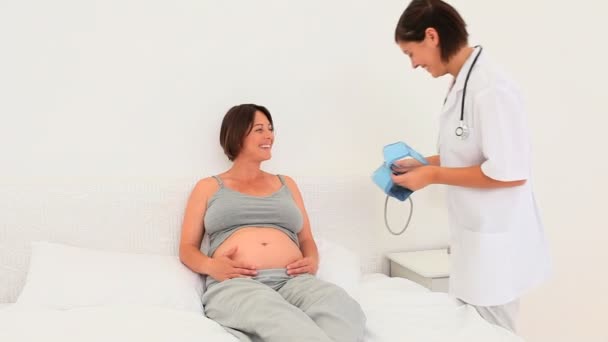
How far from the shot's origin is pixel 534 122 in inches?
99.7

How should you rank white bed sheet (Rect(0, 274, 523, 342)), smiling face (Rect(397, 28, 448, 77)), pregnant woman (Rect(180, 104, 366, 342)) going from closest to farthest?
white bed sheet (Rect(0, 274, 523, 342)) → pregnant woman (Rect(180, 104, 366, 342)) → smiling face (Rect(397, 28, 448, 77))

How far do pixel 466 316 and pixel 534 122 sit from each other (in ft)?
4.00

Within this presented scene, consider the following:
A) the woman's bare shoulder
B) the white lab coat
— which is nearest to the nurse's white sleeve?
the white lab coat

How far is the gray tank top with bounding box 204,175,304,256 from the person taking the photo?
1957mm

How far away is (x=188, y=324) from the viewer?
146 cm

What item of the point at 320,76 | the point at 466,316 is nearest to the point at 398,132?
the point at 320,76

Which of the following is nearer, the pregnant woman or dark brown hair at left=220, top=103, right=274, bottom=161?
the pregnant woman

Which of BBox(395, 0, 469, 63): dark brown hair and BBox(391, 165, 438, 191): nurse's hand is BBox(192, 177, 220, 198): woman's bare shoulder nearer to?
BBox(391, 165, 438, 191): nurse's hand

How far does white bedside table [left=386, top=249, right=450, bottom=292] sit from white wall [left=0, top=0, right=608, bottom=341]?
106 mm

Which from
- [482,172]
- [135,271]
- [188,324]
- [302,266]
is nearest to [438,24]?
[482,172]

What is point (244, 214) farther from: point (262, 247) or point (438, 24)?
point (438, 24)

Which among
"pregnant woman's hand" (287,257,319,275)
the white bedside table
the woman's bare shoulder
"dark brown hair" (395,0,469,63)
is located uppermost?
"dark brown hair" (395,0,469,63)

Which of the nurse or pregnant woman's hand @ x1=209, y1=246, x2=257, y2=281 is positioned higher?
the nurse

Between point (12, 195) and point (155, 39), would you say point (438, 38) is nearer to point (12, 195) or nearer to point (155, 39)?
point (155, 39)
